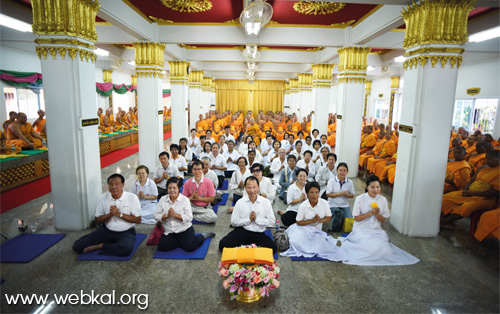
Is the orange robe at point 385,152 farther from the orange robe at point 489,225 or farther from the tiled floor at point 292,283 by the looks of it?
the tiled floor at point 292,283

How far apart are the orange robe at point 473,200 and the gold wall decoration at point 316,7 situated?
4655mm

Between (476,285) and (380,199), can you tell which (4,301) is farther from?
(476,285)

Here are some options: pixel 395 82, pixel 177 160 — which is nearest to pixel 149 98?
pixel 177 160

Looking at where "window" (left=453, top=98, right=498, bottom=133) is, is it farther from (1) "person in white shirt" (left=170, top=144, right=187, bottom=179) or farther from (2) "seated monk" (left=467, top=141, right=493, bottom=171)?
(1) "person in white shirt" (left=170, top=144, right=187, bottom=179)

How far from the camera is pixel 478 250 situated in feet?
15.8

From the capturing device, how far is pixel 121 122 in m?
14.9

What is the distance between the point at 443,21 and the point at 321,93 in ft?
24.9

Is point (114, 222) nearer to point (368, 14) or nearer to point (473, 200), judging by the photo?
point (473, 200)

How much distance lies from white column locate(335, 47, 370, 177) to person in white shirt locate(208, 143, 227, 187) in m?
3.68

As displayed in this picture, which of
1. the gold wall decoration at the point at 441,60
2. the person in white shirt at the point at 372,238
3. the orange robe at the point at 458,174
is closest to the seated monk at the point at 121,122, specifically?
the person in white shirt at the point at 372,238

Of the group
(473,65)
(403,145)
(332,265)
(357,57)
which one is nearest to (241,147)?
(357,57)

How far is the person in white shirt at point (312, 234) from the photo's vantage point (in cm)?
449

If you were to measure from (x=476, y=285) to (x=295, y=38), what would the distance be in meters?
7.54

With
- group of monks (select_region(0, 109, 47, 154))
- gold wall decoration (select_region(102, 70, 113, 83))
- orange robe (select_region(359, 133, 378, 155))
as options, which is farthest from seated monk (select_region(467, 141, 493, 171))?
gold wall decoration (select_region(102, 70, 113, 83))
